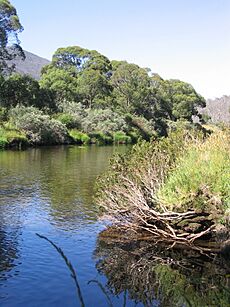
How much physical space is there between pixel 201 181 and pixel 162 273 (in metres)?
2.99

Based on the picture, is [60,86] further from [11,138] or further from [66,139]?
[11,138]

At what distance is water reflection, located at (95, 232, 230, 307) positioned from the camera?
8.30m

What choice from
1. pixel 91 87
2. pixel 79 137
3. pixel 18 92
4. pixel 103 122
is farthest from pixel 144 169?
pixel 91 87

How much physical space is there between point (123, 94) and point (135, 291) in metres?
77.8

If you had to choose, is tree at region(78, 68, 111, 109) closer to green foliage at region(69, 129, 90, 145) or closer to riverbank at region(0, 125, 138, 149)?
riverbank at region(0, 125, 138, 149)

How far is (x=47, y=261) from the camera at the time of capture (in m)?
10.3

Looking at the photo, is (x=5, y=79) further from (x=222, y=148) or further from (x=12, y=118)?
(x=222, y=148)

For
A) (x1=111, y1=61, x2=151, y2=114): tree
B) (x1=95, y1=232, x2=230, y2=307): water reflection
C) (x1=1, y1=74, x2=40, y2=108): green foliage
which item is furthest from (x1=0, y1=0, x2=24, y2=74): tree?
(x1=95, y1=232, x2=230, y2=307): water reflection

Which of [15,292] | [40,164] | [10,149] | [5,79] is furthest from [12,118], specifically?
[15,292]

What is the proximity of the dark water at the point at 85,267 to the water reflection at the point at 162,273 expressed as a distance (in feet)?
0.06

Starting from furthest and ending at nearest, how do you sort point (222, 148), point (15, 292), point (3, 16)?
point (3, 16) < point (222, 148) < point (15, 292)

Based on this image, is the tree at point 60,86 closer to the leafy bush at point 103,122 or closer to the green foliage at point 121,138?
the leafy bush at point 103,122

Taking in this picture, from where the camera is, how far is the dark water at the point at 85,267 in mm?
8312

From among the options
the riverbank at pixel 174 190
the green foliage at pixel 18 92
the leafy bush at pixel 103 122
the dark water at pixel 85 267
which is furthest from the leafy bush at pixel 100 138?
the riverbank at pixel 174 190
